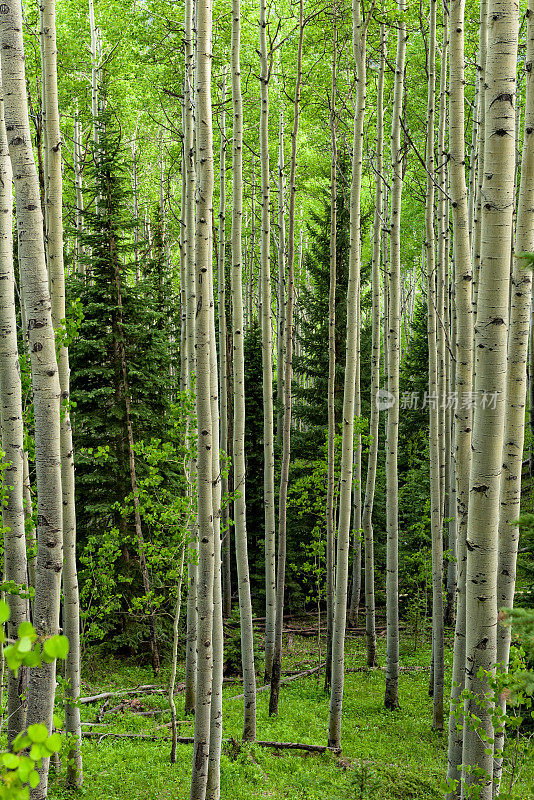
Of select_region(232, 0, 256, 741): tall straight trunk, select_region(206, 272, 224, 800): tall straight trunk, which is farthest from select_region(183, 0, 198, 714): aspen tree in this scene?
select_region(206, 272, 224, 800): tall straight trunk

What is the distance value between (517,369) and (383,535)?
9908 millimetres

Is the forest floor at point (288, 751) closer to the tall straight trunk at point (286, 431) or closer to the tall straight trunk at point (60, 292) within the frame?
the tall straight trunk at point (286, 431)

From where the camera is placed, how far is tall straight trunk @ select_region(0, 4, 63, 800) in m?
2.77

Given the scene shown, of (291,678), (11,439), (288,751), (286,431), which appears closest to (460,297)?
(11,439)

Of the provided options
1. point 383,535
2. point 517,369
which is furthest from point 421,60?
point 517,369

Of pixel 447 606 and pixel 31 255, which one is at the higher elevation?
pixel 31 255

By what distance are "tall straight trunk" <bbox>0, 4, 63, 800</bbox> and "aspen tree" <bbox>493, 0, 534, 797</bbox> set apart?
7.84ft

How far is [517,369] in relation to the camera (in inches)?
134

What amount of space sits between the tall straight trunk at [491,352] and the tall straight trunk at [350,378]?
300cm

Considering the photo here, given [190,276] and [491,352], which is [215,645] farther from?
[190,276]

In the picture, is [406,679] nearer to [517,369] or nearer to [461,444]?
[461,444]

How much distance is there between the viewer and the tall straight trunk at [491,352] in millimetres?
2684

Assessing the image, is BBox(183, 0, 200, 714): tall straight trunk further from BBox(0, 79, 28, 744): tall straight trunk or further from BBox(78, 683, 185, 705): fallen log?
BBox(0, 79, 28, 744): tall straight trunk

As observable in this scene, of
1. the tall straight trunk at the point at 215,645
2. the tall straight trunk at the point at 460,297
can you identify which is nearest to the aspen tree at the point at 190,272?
the tall straight trunk at the point at 215,645
